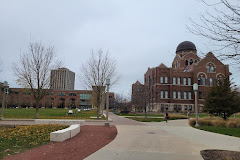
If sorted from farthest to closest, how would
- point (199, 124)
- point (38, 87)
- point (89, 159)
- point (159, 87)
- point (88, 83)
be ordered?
point (159, 87), point (88, 83), point (38, 87), point (199, 124), point (89, 159)

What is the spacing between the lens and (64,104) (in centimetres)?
10506

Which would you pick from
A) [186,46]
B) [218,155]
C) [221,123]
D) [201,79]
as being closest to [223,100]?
[221,123]

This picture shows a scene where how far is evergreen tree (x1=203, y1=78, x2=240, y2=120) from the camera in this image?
68.3 ft

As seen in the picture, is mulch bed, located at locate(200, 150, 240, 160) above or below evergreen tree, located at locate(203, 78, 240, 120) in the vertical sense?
below

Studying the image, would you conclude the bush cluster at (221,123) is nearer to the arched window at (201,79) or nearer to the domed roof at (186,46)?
the arched window at (201,79)

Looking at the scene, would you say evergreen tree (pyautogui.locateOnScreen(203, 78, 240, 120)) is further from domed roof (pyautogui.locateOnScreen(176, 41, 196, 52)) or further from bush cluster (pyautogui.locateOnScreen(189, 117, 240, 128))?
domed roof (pyautogui.locateOnScreen(176, 41, 196, 52))

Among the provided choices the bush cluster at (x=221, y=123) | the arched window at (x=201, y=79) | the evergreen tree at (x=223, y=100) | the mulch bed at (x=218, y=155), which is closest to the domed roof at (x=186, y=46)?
the arched window at (x=201, y=79)

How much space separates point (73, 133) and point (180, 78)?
49.1 m

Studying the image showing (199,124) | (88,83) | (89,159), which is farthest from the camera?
(88,83)

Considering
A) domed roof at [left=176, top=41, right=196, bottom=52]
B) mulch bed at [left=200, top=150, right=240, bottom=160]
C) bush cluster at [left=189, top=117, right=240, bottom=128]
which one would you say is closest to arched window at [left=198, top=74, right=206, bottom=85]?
domed roof at [left=176, top=41, right=196, bottom=52]

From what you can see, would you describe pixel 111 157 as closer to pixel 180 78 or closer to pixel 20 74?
pixel 20 74

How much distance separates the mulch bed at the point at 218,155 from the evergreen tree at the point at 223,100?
15.9 m

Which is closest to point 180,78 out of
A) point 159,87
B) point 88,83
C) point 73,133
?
point 159,87

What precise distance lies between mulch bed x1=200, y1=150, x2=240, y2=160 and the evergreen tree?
15893 millimetres
